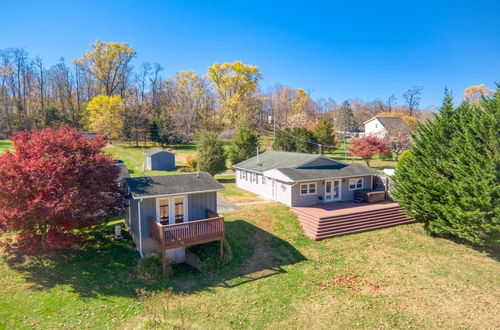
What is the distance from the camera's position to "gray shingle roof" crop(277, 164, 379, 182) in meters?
21.8

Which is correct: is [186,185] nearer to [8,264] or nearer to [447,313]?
[8,264]

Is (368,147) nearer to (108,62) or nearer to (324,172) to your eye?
(324,172)

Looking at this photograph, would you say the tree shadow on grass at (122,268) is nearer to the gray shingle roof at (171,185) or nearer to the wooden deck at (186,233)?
the wooden deck at (186,233)

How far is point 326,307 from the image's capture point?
11719mm

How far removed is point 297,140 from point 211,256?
3018 cm

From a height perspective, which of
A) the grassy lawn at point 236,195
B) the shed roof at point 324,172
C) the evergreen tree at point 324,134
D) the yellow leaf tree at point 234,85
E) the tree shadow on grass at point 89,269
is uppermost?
the yellow leaf tree at point 234,85

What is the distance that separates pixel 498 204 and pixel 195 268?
51.1 feet

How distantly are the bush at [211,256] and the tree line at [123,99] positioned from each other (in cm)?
3405

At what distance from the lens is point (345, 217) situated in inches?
777

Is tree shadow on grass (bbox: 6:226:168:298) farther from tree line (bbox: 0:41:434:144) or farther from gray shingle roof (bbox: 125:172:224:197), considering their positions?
tree line (bbox: 0:41:434:144)

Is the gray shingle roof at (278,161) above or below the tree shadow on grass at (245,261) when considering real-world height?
above

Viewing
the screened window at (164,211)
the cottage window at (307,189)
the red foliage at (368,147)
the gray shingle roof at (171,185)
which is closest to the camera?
the gray shingle roof at (171,185)

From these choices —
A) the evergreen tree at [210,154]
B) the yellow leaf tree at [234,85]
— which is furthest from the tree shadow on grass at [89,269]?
the yellow leaf tree at [234,85]

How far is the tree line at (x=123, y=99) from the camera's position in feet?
163
